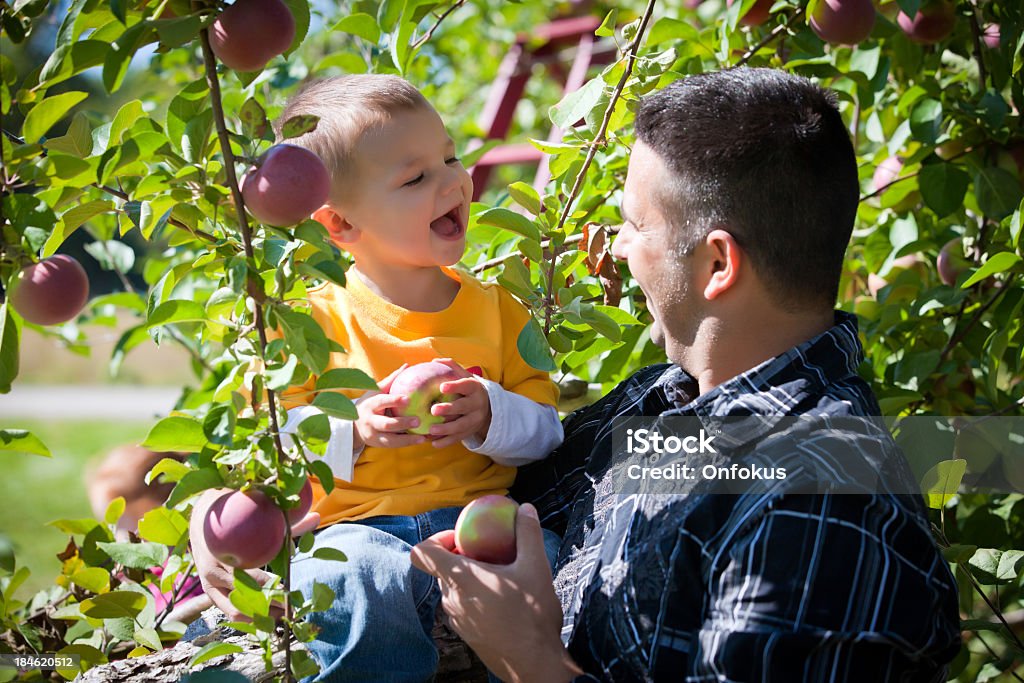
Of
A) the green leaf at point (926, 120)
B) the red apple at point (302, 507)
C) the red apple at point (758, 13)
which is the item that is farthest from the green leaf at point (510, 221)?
the green leaf at point (926, 120)

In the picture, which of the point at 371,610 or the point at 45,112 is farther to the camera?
the point at 371,610

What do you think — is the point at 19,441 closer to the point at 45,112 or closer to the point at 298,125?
the point at 45,112

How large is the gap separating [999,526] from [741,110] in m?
1.01

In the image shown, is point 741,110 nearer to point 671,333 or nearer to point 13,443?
point 671,333

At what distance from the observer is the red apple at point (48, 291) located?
3.15ft

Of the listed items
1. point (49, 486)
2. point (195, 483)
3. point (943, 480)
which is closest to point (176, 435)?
point (195, 483)

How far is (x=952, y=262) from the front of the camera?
1.78 m

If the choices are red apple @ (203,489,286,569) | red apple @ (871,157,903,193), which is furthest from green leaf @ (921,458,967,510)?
red apple @ (203,489,286,569)

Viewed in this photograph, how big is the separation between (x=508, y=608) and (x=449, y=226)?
0.54 meters

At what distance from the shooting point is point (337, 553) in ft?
3.22

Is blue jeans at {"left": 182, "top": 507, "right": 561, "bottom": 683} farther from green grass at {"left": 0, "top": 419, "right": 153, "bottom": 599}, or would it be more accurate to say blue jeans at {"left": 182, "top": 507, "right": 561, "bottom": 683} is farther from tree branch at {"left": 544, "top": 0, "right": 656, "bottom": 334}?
green grass at {"left": 0, "top": 419, "right": 153, "bottom": 599}

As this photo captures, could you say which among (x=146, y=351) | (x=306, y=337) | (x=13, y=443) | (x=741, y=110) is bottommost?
(x=146, y=351)

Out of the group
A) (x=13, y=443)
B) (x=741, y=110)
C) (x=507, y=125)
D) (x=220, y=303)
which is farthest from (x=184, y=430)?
(x=507, y=125)

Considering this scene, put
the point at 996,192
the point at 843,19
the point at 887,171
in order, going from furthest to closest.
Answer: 1. the point at 887,171
2. the point at 996,192
3. the point at 843,19
